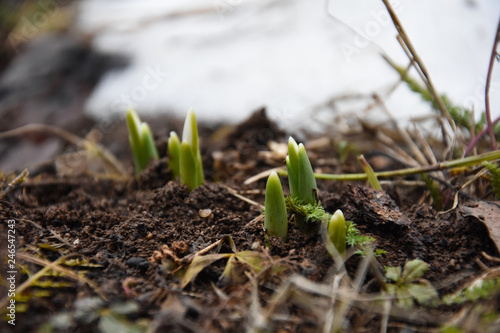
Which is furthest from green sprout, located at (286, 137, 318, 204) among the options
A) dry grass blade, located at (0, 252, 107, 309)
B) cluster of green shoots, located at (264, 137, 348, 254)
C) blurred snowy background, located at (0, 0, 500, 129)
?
blurred snowy background, located at (0, 0, 500, 129)

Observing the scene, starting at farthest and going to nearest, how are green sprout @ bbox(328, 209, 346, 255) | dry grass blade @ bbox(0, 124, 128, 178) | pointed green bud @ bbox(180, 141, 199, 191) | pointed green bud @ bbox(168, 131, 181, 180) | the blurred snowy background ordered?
the blurred snowy background, dry grass blade @ bbox(0, 124, 128, 178), pointed green bud @ bbox(168, 131, 181, 180), pointed green bud @ bbox(180, 141, 199, 191), green sprout @ bbox(328, 209, 346, 255)

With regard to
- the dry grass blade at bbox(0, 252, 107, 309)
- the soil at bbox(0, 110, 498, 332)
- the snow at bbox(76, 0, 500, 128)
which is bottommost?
the soil at bbox(0, 110, 498, 332)

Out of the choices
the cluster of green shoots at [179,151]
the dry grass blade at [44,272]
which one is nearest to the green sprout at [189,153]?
the cluster of green shoots at [179,151]

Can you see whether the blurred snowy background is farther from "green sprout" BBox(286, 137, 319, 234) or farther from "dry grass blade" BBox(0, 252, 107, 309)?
"dry grass blade" BBox(0, 252, 107, 309)

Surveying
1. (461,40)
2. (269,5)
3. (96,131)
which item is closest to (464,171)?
(461,40)

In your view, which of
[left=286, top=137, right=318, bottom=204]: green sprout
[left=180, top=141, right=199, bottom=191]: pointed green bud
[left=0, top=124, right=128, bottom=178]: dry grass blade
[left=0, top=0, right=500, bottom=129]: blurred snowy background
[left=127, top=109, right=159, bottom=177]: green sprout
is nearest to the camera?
[left=286, top=137, right=318, bottom=204]: green sprout

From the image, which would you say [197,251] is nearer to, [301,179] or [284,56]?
[301,179]
